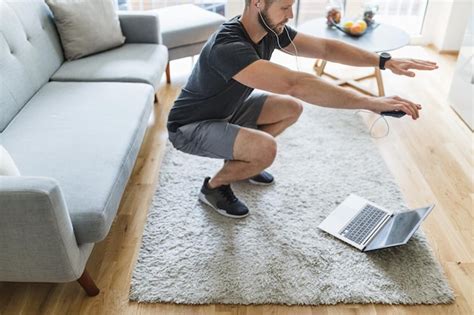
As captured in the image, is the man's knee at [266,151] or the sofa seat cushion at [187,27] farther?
the sofa seat cushion at [187,27]

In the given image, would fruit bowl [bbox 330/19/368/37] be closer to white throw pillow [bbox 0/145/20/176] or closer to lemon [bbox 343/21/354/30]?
lemon [bbox 343/21/354/30]

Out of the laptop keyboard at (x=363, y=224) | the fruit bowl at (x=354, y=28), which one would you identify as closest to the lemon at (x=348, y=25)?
the fruit bowl at (x=354, y=28)

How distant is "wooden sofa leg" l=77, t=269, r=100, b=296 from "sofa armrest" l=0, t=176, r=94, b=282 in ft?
0.37

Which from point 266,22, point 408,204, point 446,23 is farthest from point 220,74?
point 446,23

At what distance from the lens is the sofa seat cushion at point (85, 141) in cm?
153

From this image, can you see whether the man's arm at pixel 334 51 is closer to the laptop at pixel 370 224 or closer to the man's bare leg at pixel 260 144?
the man's bare leg at pixel 260 144

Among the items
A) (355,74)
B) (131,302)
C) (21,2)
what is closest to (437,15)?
(355,74)

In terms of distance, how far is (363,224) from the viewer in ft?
6.50

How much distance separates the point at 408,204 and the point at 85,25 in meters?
1.95

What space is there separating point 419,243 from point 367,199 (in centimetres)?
34

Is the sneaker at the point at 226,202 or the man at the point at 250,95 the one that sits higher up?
the man at the point at 250,95

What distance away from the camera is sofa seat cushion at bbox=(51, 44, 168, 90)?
93.3 inches

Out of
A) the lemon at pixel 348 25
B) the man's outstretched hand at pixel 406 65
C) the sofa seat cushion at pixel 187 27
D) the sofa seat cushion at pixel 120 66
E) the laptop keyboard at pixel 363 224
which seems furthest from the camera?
the sofa seat cushion at pixel 187 27

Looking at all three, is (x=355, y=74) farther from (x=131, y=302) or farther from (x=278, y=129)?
(x=131, y=302)
